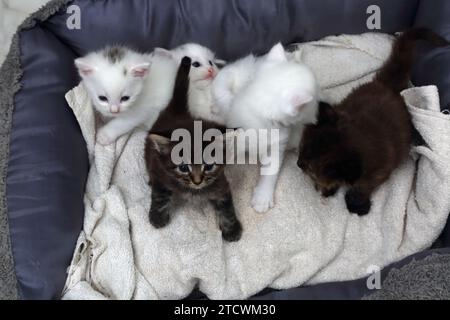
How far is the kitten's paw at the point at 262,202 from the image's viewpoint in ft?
5.44

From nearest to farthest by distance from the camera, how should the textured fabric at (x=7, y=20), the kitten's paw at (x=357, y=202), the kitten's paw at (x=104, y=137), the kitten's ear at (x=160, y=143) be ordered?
the kitten's ear at (x=160, y=143), the kitten's paw at (x=357, y=202), the kitten's paw at (x=104, y=137), the textured fabric at (x=7, y=20)

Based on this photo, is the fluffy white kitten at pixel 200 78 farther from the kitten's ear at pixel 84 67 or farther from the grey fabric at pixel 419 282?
the grey fabric at pixel 419 282

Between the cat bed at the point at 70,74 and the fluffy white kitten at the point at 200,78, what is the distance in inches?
4.8

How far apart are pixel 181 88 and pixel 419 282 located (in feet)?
2.81

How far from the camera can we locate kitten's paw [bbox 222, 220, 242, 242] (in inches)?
63.1

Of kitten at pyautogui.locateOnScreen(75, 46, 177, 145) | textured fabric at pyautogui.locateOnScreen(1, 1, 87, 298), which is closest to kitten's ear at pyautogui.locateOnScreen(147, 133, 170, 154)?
kitten at pyautogui.locateOnScreen(75, 46, 177, 145)

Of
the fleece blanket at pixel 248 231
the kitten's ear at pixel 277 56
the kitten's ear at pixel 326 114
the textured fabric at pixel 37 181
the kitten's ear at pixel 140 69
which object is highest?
the kitten's ear at pixel 277 56

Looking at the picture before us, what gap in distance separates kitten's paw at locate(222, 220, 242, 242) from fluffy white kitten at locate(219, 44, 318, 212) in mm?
98

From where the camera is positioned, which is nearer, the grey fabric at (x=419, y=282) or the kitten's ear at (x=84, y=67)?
the grey fabric at (x=419, y=282)

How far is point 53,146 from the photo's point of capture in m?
1.60

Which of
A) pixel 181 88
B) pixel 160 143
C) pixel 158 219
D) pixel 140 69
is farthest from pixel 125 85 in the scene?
pixel 158 219

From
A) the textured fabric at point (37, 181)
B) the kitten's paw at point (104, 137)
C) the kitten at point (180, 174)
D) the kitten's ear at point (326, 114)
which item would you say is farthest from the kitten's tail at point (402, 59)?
the textured fabric at point (37, 181)

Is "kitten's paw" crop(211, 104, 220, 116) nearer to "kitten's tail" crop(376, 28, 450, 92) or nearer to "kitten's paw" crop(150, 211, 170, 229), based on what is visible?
"kitten's paw" crop(150, 211, 170, 229)
